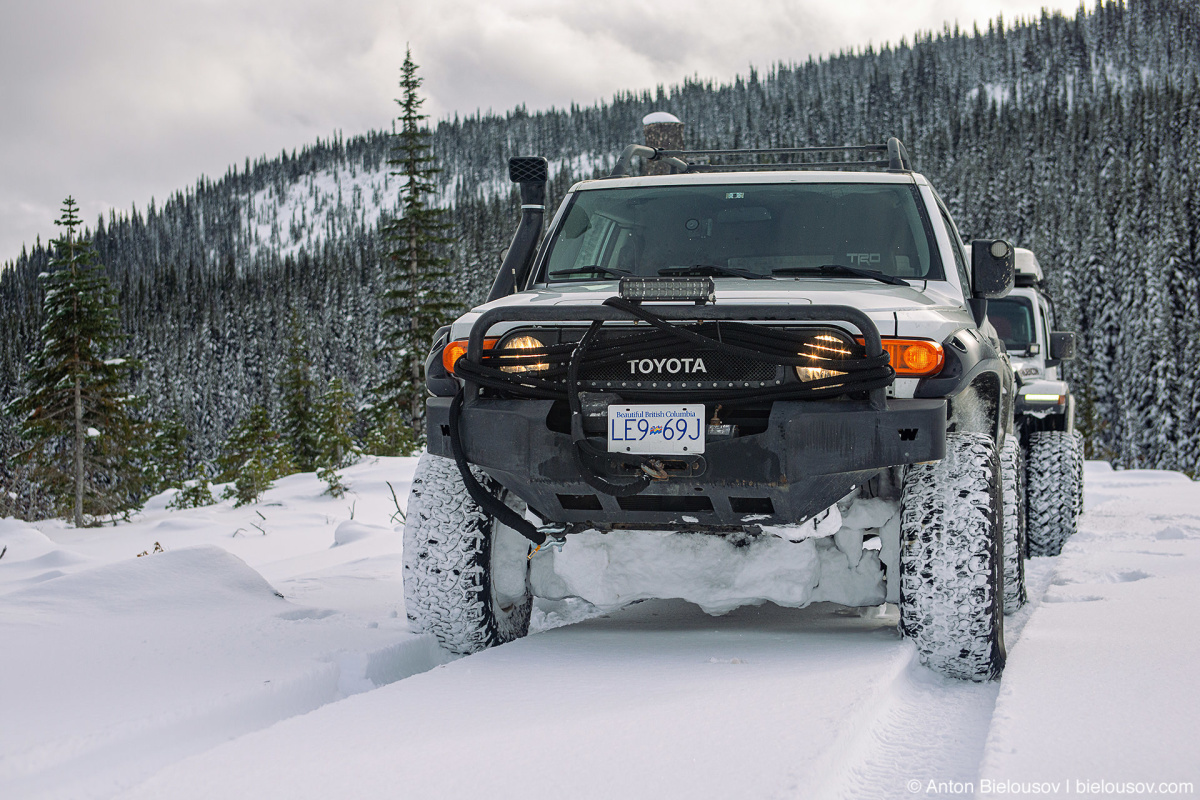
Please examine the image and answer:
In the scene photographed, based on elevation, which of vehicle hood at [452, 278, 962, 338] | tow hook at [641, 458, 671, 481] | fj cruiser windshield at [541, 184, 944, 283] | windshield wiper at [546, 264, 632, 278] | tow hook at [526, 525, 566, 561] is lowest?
tow hook at [526, 525, 566, 561]

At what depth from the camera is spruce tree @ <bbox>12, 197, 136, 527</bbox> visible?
29.2 metres

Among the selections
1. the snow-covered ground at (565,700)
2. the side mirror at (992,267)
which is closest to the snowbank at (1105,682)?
the snow-covered ground at (565,700)

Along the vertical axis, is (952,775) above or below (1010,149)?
below

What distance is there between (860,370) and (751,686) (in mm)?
1084

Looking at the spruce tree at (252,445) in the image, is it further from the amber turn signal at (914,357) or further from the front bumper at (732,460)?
the amber turn signal at (914,357)

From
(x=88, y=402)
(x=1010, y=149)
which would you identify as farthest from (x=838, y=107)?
(x=88, y=402)

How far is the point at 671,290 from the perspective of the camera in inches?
129

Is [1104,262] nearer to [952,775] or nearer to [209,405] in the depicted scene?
[952,775]

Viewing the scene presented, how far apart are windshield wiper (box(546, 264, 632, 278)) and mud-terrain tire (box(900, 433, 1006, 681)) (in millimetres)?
1679

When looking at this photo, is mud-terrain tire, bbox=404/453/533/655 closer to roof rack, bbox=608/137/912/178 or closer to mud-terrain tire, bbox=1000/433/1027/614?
mud-terrain tire, bbox=1000/433/1027/614

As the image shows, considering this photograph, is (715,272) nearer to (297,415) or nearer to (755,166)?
(755,166)

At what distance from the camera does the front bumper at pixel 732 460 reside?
3.04 meters

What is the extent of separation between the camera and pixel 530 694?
299cm

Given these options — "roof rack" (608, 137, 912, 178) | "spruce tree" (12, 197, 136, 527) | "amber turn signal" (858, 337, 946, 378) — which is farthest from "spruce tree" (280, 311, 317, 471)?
"amber turn signal" (858, 337, 946, 378)
